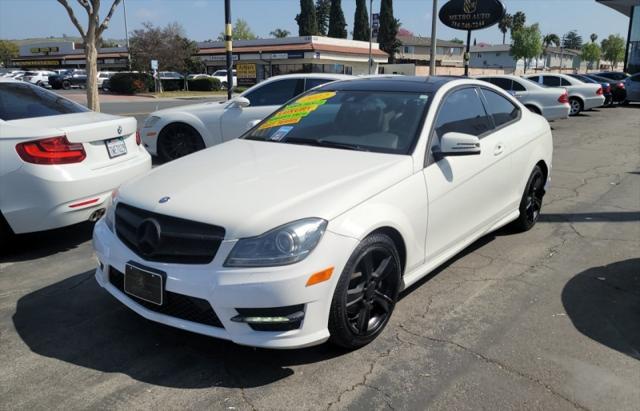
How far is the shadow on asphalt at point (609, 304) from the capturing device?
3529 millimetres

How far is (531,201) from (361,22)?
75.0 metres

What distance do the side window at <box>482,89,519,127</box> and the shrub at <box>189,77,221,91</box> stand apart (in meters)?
41.1

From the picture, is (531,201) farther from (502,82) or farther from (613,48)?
(613,48)

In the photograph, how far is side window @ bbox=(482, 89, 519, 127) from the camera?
16.2 ft

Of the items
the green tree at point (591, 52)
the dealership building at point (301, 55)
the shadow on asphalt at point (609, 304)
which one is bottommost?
the shadow on asphalt at point (609, 304)

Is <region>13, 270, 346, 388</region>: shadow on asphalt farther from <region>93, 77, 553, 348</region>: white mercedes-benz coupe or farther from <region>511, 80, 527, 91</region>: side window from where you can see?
<region>511, 80, 527, 91</region>: side window

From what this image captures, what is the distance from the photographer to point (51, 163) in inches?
177

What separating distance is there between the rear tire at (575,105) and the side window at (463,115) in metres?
17.6

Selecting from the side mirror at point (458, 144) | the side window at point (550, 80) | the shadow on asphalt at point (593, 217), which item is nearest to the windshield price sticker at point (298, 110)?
the side mirror at point (458, 144)

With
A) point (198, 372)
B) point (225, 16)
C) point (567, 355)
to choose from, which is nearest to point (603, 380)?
point (567, 355)

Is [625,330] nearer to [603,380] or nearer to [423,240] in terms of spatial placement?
[603,380]

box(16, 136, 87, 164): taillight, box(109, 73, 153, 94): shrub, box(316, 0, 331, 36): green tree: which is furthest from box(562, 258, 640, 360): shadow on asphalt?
box(316, 0, 331, 36): green tree

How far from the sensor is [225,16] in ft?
43.6

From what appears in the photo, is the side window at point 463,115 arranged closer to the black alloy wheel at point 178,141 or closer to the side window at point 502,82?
the black alloy wheel at point 178,141
